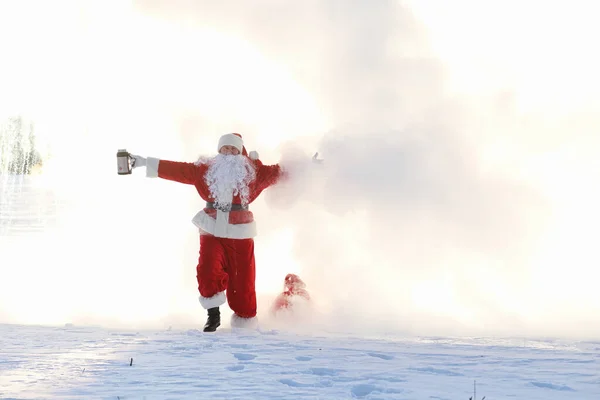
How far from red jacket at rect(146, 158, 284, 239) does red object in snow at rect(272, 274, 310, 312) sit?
0.92 meters

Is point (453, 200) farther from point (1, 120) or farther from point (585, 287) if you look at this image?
point (1, 120)

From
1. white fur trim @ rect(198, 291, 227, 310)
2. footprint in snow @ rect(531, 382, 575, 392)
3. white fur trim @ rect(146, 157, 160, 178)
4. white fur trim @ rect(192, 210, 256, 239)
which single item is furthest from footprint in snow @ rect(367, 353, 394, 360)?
white fur trim @ rect(146, 157, 160, 178)

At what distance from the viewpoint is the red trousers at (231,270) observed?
5977 mm

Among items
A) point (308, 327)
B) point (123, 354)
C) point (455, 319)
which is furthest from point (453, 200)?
point (123, 354)

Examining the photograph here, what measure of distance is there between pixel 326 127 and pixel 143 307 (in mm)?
4709

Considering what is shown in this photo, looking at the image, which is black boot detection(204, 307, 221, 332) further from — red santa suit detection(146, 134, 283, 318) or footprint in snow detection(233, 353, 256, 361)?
footprint in snow detection(233, 353, 256, 361)

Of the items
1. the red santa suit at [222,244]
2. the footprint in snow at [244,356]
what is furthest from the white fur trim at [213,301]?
the footprint in snow at [244,356]

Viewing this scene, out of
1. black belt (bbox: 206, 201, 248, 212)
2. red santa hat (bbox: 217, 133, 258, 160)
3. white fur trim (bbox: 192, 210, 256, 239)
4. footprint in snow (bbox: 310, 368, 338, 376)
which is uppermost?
red santa hat (bbox: 217, 133, 258, 160)

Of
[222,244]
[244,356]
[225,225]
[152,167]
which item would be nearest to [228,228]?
[225,225]

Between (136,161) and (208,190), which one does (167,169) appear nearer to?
(136,161)

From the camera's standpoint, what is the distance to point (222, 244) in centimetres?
608

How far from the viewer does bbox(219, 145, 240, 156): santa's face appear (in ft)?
20.8

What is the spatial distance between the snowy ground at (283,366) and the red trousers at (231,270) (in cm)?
92

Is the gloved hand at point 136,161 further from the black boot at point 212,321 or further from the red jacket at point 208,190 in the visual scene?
the black boot at point 212,321
